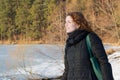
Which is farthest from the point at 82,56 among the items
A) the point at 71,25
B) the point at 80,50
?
the point at 71,25

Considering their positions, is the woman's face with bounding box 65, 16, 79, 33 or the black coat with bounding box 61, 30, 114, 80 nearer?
the black coat with bounding box 61, 30, 114, 80

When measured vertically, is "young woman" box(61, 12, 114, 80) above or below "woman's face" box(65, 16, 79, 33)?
below

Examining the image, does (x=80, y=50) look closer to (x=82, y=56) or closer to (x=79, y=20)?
(x=82, y=56)

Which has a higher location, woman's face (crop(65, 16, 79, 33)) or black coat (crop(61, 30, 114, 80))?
woman's face (crop(65, 16, 79, 33))

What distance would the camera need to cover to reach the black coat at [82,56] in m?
3.50

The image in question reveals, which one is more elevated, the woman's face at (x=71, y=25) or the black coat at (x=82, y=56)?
the woman's face at (x=71, y=25)

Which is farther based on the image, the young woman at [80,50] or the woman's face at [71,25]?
the woman's face at [71,25]

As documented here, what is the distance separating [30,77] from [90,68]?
8970 millimetres

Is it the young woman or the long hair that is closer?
the young woman

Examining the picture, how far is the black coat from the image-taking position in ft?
11.5

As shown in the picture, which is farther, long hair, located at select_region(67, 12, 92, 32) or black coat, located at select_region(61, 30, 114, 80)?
long hair, located at select_region(67, 12, 92, 32)

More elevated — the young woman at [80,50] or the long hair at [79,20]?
the long hair at [79,20]

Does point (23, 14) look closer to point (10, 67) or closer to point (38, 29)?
point (38, 29)

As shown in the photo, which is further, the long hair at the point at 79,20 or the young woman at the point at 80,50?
the long hair at the point at 79,20
